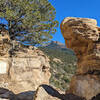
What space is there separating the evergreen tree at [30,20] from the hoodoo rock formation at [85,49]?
5.83 meters

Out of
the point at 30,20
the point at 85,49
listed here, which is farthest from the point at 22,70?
the point at 85,49

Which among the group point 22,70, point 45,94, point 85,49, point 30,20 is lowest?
point 45,94

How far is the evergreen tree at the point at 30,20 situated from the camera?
12117mm

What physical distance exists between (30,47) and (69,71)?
31.8m

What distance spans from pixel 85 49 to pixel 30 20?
6.89 m

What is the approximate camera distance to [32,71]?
38.7ft

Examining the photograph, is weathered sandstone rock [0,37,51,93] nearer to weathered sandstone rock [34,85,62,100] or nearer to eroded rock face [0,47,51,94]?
eroded rock face [0,47,51,94]

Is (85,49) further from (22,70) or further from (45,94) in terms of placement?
(22,70)

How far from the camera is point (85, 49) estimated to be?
7.14m

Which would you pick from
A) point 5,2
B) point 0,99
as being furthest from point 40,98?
point 5,2

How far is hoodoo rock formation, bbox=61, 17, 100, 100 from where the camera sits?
235 inches

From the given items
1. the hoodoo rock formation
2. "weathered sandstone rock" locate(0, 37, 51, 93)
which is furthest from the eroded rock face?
the hoodoo rock formation

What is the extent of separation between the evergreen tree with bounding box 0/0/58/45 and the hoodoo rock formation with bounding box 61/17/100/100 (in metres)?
5.83

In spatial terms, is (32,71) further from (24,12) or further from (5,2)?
(5,2)
